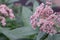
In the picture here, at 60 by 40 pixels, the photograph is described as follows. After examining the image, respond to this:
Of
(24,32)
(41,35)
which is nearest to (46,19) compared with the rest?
(41,35)

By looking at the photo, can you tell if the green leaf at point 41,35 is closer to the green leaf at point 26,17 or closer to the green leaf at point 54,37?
the green leaf at point 54,37

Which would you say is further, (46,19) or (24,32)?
(24,32)

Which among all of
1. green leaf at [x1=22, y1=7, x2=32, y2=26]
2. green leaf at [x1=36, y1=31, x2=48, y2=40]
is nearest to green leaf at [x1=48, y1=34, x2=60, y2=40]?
green leaf at [x1=36, y1=31, x2=48, y2=40]

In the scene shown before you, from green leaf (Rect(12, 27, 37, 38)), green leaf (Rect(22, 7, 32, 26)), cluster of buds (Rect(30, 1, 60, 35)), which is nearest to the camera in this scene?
cluster of buds (Rect(30, 1, 60, 35))

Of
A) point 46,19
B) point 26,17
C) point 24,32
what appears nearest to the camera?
point 46,19

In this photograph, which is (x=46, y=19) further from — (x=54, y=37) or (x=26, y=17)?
(x=26, y=17)

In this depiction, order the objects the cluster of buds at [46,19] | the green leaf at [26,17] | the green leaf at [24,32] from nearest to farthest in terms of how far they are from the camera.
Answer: the cluster of buds at [46,19] < the green leaf at [24,32] < the green leaf at [26,17]

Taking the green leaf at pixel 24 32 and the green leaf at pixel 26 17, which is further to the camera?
the green leaf at pixel 26 17

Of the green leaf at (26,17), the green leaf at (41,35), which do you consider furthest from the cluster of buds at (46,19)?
the green leaf at (26,17)

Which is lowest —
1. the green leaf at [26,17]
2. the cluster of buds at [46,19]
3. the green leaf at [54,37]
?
the green leaf at [54,37]

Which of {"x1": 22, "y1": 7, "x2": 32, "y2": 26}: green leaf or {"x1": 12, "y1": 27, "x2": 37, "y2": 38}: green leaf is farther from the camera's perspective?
{"x1": 22, "y1": 7, "x2": 32, "y2": 26}: green leaf

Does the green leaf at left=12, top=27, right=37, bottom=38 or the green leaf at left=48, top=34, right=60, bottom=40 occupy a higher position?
the green leaf at left=12, top=27, right=37, bottom=38

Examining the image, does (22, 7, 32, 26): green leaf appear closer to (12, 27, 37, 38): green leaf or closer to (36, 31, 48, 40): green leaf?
(12, 27, 37, 38): green leaf
